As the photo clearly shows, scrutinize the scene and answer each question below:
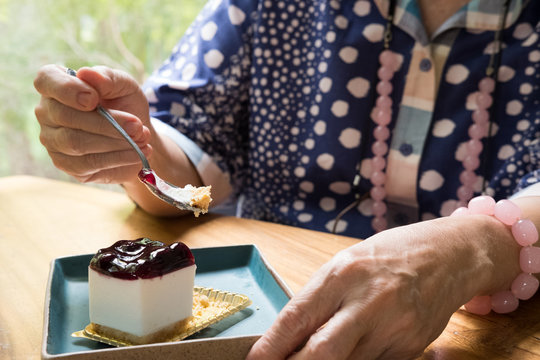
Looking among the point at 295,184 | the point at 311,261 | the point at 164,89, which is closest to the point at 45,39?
the point at 164,89

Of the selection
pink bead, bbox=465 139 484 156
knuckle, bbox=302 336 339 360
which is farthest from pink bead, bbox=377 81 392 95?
knuckle, bbox=302 336 339 360

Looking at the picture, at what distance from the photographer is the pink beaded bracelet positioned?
28.5 inches

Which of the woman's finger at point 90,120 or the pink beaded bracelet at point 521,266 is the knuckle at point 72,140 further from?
the pink beaded bracelet at point 521,266

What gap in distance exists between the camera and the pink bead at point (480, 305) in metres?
0.72

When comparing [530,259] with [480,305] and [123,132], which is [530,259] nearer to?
[480,305]

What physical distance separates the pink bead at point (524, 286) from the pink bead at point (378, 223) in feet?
1.56

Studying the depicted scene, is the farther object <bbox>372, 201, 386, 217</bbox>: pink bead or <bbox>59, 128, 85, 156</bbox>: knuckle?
<bbox>372, 201, 386, 217</bbox>: pink bead

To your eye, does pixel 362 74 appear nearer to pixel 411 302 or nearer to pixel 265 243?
pixel 265 243

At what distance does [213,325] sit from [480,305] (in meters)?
0.38

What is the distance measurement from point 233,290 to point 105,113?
35 centimetres

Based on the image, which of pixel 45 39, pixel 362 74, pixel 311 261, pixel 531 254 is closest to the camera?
pixel 531 254

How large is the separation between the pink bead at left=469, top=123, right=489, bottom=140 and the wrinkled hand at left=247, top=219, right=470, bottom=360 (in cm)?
64

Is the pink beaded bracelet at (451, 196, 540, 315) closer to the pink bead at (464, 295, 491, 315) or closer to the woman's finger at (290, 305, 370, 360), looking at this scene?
the pink bead at (464, 295, 491, 315)

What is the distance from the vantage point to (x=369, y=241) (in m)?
0.62
